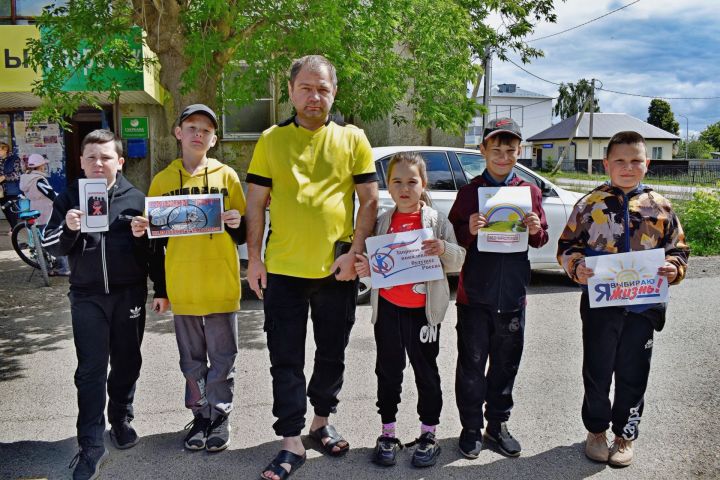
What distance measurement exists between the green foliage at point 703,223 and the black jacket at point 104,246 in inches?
404

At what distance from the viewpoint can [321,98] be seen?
11.0ft

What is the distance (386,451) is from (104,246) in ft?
6.29

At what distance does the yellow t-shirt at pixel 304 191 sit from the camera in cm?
337

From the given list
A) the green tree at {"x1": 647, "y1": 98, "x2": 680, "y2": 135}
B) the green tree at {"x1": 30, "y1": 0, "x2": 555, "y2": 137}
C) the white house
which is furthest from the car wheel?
the white house

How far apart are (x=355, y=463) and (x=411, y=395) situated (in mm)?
1107

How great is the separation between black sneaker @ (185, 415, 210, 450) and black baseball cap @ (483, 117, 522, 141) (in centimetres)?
235

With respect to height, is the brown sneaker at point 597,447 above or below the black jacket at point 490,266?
below

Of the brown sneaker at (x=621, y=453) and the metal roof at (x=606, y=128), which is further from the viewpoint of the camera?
the metal roof at (x=606, y=128)

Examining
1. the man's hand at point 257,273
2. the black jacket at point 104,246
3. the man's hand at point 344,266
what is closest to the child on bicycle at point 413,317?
the man's hand at point 344,266

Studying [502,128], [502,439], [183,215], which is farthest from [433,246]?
[183,215]

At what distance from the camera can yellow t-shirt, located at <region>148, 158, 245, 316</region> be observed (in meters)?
3.66

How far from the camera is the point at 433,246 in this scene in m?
3.45

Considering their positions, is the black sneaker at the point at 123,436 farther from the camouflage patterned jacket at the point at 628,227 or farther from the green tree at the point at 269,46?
the green tree at the point at 269,46

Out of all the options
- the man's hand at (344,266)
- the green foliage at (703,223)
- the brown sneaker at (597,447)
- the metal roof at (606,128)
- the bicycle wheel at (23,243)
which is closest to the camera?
the man's hand at (344,266)
